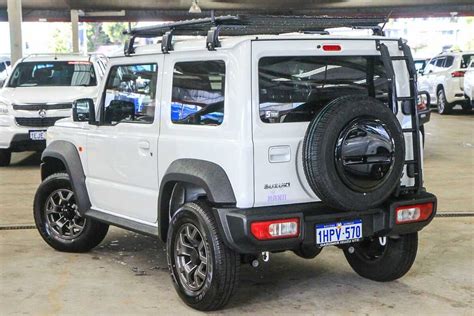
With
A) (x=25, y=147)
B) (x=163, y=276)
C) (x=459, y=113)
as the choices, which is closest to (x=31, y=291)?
(x=163, y=276)

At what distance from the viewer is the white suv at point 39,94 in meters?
10.8

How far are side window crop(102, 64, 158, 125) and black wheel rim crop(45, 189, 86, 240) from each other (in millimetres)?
961

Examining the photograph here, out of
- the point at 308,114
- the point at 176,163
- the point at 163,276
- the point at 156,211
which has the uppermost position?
the point at 308,114

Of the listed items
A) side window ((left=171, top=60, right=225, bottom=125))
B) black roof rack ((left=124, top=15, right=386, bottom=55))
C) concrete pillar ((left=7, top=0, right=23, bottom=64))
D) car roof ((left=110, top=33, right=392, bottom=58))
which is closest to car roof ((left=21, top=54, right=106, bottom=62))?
black roof rack ((left=124, top=15, right=386, bottom=55))

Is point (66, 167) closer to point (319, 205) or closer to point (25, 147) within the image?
point (319, 205)

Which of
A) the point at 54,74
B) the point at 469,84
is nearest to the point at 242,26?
the point at 54,74

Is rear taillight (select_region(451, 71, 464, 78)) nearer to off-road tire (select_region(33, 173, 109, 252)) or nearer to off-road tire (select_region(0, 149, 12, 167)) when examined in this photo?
off-road tire (select_region(0, 149, 12, 167))

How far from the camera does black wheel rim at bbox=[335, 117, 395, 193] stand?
14.0ft

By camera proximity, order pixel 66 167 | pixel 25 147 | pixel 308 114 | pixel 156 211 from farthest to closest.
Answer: pixel 25 147, pixel 66 167, pixel 156 211, pixel 308 114

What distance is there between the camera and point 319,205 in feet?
14.6

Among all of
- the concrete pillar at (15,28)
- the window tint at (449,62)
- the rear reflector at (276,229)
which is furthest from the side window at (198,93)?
the concrete pillar at (15,28)

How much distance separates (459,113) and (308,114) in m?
16.9

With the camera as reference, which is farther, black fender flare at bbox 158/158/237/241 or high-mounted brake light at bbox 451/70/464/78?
high-mounted brake light at bbox 451/70/464/78

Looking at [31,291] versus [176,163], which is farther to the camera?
[31,291]
